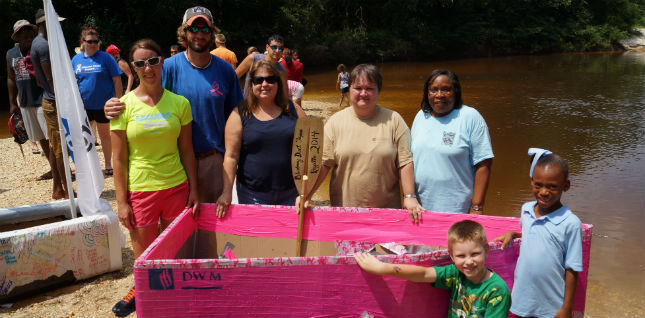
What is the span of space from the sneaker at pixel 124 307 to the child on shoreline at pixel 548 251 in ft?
8.22

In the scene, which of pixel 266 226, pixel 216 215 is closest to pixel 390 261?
pixel 266 226

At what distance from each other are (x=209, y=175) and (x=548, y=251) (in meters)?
2.21

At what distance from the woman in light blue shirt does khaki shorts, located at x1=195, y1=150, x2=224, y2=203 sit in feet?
4.50

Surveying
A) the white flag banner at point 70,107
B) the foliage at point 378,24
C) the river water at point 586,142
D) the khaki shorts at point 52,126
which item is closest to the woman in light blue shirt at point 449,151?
the river water at point 586,142

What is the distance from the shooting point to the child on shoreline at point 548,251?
7.59 ft

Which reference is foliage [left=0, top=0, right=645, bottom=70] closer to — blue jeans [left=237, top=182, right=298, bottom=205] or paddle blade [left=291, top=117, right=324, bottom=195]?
blue jeans [left=237, top=182, right=298, bottom=205]

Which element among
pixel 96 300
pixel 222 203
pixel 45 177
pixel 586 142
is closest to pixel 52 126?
pixel 45 177

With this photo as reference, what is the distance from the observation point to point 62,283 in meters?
3.67

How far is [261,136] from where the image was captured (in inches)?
121

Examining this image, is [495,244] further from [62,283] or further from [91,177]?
[62,283]

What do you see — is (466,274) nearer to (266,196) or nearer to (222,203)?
(266,196)

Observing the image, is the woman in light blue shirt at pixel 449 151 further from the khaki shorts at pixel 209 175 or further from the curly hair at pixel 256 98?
the khaki shorts at pixel 209 175

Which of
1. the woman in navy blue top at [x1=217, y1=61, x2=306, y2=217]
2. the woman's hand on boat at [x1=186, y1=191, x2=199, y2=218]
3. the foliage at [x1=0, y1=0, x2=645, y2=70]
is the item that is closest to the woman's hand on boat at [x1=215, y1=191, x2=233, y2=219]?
the woman in navy blue top at [x1=217, y1=61, x2=306, y2=217]

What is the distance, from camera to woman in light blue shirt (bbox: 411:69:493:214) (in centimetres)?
298
